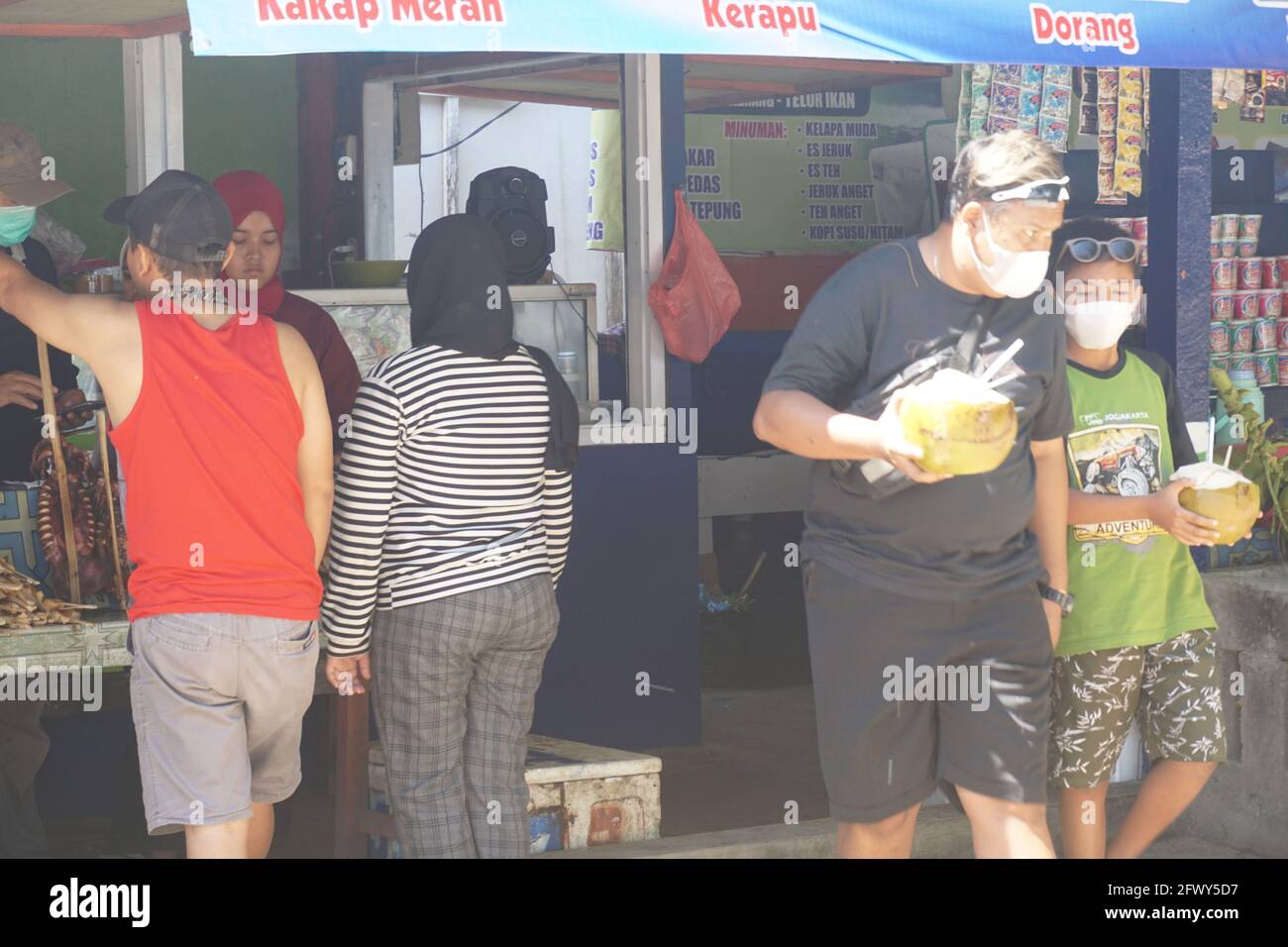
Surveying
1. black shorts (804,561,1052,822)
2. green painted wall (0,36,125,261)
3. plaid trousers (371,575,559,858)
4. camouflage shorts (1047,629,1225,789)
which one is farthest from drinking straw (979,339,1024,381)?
green painted wall (0,36,125,261)

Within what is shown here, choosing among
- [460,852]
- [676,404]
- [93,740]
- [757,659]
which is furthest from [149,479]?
[757,659]

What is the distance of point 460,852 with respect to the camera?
393 centimetres

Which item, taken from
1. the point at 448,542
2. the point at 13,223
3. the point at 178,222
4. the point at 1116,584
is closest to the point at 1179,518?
the point at 1116,584

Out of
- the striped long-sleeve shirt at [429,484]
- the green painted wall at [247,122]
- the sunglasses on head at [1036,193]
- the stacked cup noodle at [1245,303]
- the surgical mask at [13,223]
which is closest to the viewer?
the sunglasses on head at [1036,193]

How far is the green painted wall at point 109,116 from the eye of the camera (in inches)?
310

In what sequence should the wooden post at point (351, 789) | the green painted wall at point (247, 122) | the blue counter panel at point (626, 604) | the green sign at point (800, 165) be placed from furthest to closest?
the green sign at point (800, 165)
the green painted wall at point (247, 122)
the blue counter panel at point (626, 604)
the wooden post at point (351, 789)

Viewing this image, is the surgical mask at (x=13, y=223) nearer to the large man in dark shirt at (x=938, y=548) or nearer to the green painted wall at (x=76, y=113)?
the large man in dark shirt at (x=938, y=548)

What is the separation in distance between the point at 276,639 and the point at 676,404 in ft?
9.54

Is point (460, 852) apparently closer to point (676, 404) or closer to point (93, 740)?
point (93, 740)

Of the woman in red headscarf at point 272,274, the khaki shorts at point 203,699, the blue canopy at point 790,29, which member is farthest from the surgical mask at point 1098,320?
the woman in red headscarf at point 272,274

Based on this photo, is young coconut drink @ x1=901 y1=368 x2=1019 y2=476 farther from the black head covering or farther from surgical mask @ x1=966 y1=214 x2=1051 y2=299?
the black head covering

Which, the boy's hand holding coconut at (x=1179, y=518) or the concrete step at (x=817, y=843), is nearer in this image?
the boy's hand holding coconut at (x=1179, y=518)

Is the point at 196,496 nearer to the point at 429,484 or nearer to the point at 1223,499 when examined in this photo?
the point at 429,484

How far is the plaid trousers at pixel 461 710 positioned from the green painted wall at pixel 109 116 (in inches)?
181
